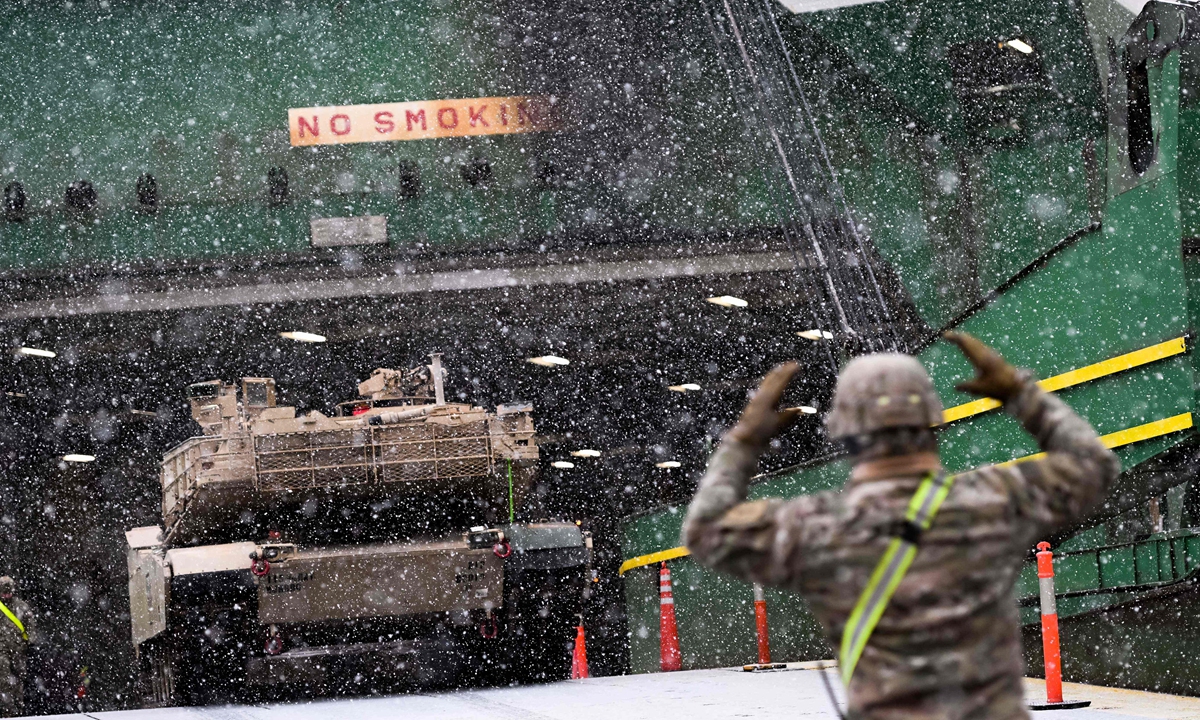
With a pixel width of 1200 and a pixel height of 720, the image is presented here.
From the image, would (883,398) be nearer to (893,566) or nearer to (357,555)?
(893,566)

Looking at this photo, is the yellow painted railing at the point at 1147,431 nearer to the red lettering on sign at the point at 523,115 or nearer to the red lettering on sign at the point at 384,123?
the red lettering on sign at the point at 523,115

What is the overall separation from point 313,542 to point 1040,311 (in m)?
6.72

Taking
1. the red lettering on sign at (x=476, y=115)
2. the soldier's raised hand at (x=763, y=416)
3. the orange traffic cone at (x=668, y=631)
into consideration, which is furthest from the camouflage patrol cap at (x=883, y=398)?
the red lettering on sign at (x=476, y=115)

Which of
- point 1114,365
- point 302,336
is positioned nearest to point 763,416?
point 1114,365

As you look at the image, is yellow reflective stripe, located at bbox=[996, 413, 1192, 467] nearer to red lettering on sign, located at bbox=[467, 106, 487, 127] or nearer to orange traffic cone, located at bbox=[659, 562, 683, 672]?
orange traffic cone, located at bbox=[659, 562, 683, 672]

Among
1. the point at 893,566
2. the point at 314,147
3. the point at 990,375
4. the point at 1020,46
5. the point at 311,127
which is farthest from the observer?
the point at 311,127

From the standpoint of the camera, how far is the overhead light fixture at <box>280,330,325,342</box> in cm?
2236

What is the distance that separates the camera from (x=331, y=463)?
13.7 m

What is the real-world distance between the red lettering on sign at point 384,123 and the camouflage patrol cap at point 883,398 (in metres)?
18.0

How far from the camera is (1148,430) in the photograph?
9484 millimetres

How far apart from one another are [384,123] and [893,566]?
1831 centimetres

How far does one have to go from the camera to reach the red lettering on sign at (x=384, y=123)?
20594 millimetres

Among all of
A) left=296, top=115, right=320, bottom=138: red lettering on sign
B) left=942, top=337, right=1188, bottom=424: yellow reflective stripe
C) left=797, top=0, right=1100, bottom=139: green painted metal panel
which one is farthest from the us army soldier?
left=797, top=0, right=1100, bottom=139: green painted metal panel

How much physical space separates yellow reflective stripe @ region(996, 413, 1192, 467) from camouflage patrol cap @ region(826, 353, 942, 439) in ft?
19.9
